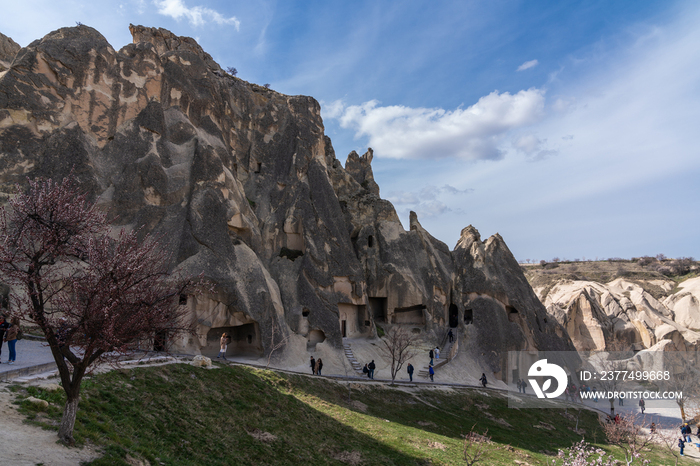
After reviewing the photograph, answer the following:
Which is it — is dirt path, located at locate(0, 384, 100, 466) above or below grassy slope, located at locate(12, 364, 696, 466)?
above

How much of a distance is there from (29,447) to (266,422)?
9.49m

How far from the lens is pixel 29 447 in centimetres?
900

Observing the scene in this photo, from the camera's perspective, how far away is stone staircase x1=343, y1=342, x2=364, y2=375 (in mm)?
34691

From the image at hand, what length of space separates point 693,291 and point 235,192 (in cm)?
8667

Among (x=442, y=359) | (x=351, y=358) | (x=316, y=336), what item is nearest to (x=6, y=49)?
(x=316, y=336)

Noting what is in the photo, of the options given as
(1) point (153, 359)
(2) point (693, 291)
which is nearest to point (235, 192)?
(1) point (153, 359)

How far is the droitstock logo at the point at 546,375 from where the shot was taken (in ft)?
147

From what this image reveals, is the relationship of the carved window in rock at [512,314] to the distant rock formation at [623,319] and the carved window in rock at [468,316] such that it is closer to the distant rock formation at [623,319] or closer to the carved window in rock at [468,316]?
the carved window in rock at [468,316]

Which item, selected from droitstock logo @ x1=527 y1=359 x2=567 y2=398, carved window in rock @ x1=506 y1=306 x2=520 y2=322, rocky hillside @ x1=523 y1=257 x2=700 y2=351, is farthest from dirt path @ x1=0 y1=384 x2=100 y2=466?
rocky hillside @ x1=523 y1=257 x2=700 y2=351

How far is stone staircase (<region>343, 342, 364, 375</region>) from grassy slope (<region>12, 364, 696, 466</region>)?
5.90 meters

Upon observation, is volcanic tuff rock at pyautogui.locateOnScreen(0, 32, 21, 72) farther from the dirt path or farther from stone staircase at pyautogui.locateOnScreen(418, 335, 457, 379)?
stone staircase at pyautogui.locateOnScreen(418, 335, 457, 379)

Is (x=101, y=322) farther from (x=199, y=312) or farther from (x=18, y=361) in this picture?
(x=199, y=312)

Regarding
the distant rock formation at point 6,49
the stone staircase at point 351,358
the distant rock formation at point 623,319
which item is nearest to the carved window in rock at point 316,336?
the stone staircase at point 351,358

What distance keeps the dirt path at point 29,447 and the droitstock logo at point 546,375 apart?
1683 inches
